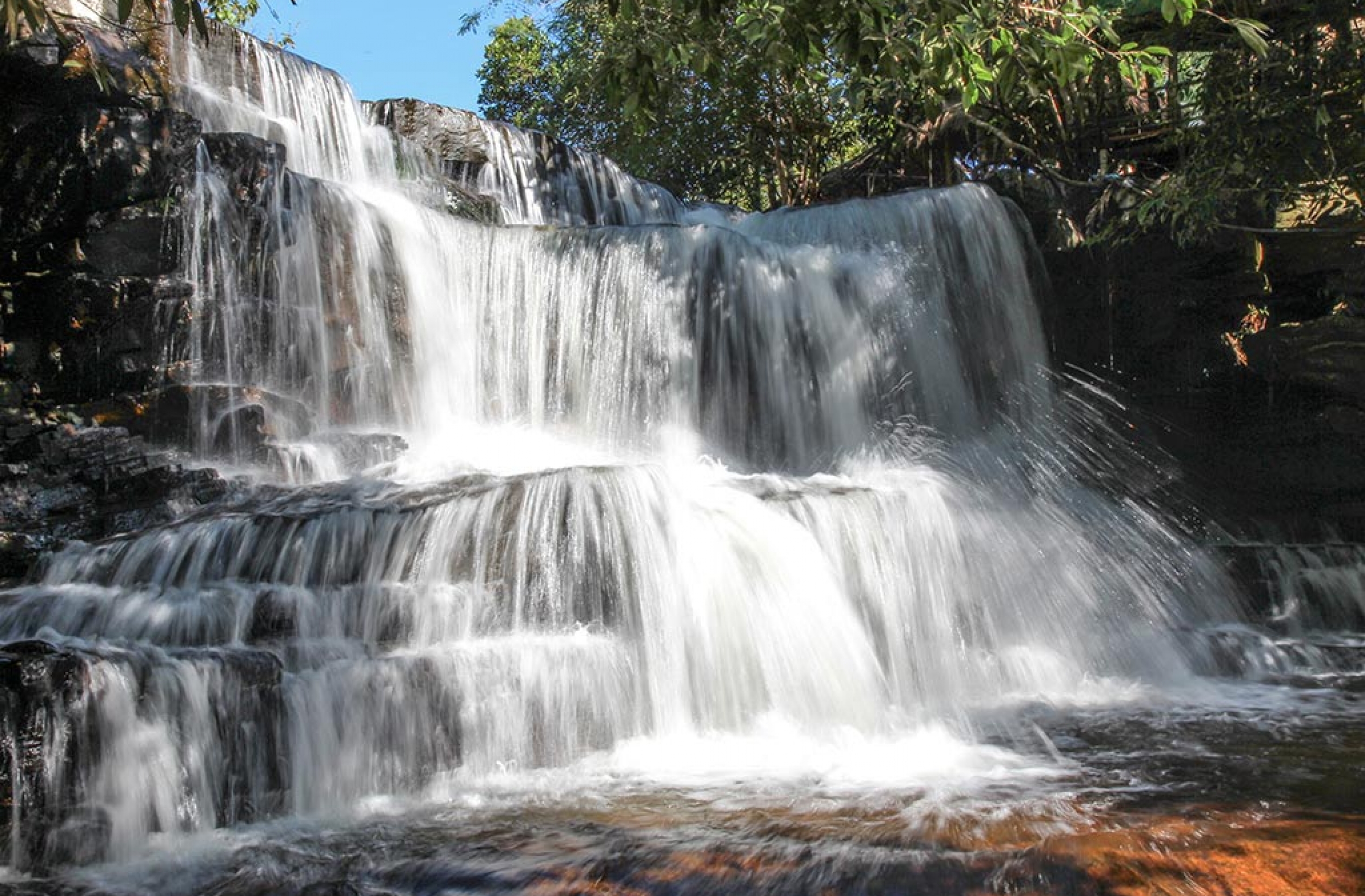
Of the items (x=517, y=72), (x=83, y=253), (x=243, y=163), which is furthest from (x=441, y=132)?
(x=517, y=72)

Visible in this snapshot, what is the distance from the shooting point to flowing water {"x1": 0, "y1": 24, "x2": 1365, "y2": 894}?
4.87 metres

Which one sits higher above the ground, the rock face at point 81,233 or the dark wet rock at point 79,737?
the rock face at point 81,233

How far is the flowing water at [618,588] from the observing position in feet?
16.0

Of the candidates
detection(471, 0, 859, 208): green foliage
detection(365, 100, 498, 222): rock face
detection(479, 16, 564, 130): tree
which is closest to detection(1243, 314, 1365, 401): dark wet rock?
detection(471, 0, 859, 208): green foliage

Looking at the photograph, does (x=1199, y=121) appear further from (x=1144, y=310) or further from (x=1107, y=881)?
(x=1107, y=881)

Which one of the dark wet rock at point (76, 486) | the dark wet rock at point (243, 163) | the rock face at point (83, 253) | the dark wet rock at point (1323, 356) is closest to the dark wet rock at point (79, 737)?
the dark wet rock at point (76, 486)

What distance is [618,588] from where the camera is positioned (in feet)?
22.5

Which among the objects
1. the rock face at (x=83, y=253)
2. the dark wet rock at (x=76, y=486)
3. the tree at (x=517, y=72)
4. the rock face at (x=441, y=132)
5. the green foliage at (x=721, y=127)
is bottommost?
the dark wet rock at (x=76, y=486)

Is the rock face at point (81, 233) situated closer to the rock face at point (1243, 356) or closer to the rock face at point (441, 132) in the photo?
the rock face at point (441, 132)

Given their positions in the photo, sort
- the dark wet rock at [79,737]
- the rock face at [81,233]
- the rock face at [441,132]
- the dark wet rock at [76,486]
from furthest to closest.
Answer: the rock face at [441,132] < the rock face at [81,233] < the dark wet rock at [76,486] < the dark wet rock at [79,737]

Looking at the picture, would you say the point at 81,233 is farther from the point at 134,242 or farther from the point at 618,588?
the point at 618,588

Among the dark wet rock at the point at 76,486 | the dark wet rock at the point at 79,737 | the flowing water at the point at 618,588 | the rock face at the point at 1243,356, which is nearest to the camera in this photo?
the dark wet rock at the point at 79,737

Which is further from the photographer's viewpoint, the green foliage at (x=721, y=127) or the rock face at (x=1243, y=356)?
the green foliage at (x=721, y=127)

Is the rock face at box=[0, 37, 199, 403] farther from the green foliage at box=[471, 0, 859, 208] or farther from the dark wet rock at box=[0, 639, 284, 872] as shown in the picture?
the green foliage at box=[471, 0, 859, 208]
